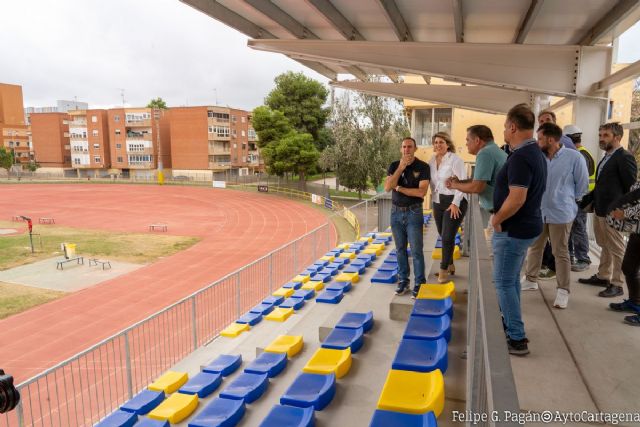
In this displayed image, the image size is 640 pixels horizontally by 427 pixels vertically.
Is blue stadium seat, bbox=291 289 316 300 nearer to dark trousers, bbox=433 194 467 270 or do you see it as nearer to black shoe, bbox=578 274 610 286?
dark trousers, bbox=433 194 467 270

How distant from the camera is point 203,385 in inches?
194

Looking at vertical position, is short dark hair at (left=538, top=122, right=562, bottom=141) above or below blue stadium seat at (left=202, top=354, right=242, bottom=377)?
above

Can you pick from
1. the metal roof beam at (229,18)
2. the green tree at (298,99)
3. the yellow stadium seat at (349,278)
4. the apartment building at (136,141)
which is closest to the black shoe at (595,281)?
the yellow stadium seat at (349,278)

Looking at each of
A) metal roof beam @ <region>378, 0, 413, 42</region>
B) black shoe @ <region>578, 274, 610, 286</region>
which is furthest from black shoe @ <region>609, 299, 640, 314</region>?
metal roof beam @ <region>378, 0, 413, 42</region>

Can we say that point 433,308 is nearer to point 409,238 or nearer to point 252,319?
point 409,238

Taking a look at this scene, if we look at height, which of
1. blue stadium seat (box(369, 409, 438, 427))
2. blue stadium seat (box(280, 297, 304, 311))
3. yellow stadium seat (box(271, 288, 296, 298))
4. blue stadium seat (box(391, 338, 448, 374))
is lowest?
yellow stadium seat (box(271, 288, 296, 298))

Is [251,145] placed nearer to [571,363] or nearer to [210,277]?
[210,277]

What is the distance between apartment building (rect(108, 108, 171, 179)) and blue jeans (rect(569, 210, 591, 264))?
62.2m

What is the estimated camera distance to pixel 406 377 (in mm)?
2973

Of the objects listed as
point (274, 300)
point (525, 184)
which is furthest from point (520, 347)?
point (274, 300)

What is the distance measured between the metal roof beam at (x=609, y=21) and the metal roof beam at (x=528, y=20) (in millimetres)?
729

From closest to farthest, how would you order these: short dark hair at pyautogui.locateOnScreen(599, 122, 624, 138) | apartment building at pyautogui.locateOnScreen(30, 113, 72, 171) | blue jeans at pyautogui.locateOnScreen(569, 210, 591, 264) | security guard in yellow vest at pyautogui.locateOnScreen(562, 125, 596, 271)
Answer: short dark hair at pyautogui.locateOnScreen(599, 122, 624, 138) → security guard in yellow vest at pyautogui.locateOnScreen(562, 125, 596, 271) → blue jeans at pyautogui.locateOnScreen(569, 210, 591, 264) → apartment building at pyautogui.locateOnScreen(30, 113, 72, 171)

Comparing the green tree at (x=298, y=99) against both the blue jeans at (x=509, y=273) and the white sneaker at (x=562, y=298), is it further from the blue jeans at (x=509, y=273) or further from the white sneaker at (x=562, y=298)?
the blue jeans at (x=509, y=273)

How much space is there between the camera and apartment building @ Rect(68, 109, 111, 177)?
2509 inches
